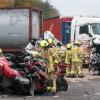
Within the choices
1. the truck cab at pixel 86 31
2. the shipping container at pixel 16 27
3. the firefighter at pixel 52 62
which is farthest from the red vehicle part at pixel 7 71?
the truck cab at pixel 86 31

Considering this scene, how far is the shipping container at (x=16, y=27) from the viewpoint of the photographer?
23.7m

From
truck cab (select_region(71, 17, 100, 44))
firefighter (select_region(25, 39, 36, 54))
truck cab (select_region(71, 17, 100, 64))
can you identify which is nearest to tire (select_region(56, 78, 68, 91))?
firefighter (select_region(25, 39, 36, 54))

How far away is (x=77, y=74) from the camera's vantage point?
2311 centimetres

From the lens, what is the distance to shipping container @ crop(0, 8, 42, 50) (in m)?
23.7

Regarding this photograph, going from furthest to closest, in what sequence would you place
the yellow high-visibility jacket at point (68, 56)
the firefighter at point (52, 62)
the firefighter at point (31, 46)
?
the yellow high-visibility jacket at point (68, 56), the firefighter at point (31, 46), the firefighter at point (52, 62)

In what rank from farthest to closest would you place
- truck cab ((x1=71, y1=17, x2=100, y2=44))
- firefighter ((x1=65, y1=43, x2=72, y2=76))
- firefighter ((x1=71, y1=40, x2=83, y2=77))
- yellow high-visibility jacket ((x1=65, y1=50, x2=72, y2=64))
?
truck cab ((x1=71, y1=17, x2=100, y2=44)) < yellow high-visibility jacket ((x1=65, y1=50, x2=72, y2=64)) < firefighter ((x1=65, y1=43, x2=72, y2=76)) < firefighter ((x1=71, y1=40, x2=83, y2=77))

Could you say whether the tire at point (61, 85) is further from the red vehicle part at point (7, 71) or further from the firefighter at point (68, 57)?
the firefighter at point (68, 57)

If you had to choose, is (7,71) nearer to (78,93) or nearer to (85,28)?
(78,93)

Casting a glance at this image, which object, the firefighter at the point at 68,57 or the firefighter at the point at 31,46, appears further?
the firefighter at the point at 68,57

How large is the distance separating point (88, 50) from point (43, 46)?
12.5m

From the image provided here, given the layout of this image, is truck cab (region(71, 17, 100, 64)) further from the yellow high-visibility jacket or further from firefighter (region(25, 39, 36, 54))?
firefighter (region(25, 39, 36, 54))

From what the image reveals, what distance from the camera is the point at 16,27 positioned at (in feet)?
78.0

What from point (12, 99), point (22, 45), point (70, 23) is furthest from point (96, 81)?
point (70, 23)

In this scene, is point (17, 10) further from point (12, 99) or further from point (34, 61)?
point (12, 99)
